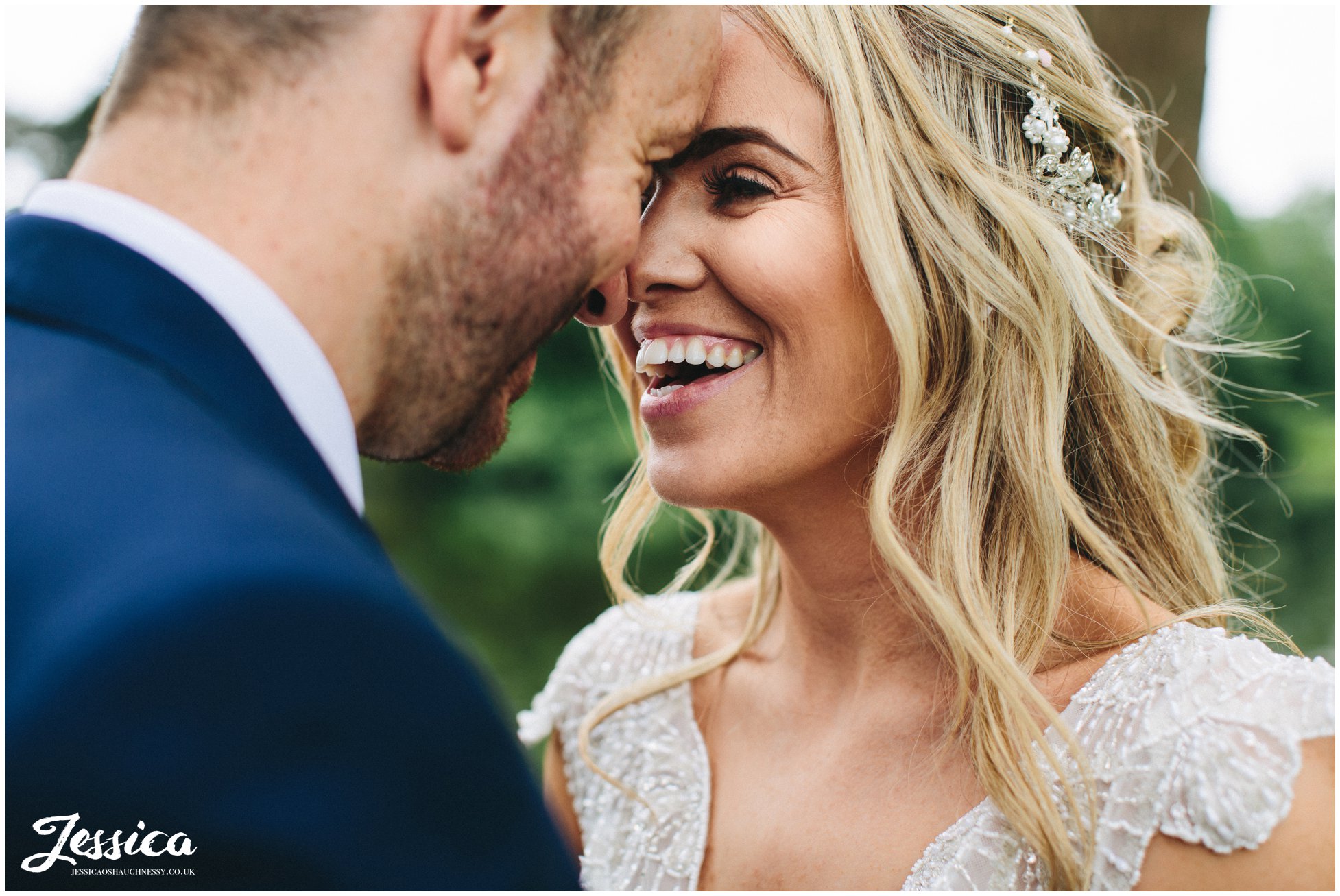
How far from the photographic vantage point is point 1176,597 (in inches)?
96.0

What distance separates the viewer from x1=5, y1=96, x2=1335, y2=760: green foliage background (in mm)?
6078

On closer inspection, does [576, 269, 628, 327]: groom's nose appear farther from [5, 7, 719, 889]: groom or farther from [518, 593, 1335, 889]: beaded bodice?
[518, 593, 1335, 889]: beaded bodice

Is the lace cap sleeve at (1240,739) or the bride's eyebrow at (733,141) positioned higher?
the bride's eyebrow at (733,141)

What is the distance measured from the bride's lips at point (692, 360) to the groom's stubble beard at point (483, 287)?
1.71ft

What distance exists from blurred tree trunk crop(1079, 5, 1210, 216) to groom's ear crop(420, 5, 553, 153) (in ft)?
7.62

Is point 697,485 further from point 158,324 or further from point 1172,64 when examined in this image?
point 1172,64

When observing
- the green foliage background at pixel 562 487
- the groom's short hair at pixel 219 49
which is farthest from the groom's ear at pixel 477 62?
the green foliage background at pixel 562 487

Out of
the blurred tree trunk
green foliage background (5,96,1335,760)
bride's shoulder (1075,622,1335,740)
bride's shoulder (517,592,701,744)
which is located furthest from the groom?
green foliage background (5,96,1335,760)

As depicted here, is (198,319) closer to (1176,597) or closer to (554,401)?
(1176,597)

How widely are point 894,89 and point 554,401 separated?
409 cm

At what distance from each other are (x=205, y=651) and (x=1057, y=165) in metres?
2.11

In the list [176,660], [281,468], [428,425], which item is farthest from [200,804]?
[428,425]

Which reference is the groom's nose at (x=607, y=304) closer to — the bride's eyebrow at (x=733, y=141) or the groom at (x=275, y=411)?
the bride's eyebrow at (x=733, y=141)

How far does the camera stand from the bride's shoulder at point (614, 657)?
3119 millimetres
